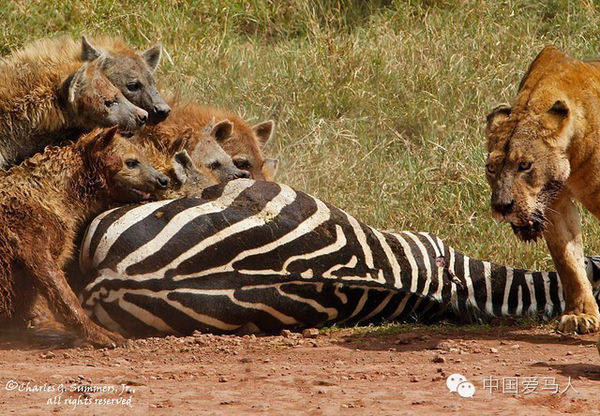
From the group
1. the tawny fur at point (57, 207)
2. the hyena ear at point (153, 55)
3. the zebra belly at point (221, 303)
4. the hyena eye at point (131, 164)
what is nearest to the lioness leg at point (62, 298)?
Result: the tawny fur at point (57, 207)

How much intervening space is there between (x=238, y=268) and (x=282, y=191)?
0.56m

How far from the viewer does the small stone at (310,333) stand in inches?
215

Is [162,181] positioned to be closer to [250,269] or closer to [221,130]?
[250,269]

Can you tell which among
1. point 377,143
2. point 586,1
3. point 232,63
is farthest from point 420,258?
point 586,1

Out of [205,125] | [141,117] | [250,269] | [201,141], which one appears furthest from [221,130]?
[250,269]

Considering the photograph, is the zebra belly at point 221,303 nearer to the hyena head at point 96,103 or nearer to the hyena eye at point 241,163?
the hyena head at point 96,103

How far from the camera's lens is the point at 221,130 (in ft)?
21.7

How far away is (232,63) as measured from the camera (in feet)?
29.8

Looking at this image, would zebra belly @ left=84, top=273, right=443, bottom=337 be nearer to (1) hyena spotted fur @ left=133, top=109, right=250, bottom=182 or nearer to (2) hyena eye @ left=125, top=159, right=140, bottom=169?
(2) hyena eye @ left=125, top=159, right=140, bottom=169

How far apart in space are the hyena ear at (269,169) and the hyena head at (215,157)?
0.42 meters

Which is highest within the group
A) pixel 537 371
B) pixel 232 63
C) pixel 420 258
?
pixel 232 63

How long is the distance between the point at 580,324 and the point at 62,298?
2.58 meters

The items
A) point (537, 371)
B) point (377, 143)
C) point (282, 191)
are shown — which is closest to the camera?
point (537, 371)

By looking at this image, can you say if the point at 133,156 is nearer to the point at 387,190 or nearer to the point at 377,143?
the point at 387,190
